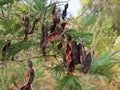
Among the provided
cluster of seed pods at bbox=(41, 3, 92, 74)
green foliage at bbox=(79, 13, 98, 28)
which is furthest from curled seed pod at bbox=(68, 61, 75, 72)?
green foliage at bbox=(79, 13, 98, 28)

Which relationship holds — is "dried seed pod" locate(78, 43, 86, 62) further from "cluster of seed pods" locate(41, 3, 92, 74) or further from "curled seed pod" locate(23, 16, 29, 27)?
"curled seed pod" locate(23, 16, 29, 27)

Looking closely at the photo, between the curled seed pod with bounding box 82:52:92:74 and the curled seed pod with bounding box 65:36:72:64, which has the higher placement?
the curled seed pod with bounding box 65:36:72:64

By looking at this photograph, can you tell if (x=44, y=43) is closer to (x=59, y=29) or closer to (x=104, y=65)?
(x=59, y=29)

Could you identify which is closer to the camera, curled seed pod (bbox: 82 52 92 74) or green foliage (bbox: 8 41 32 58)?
curled seed pod (bbox: 82 52 92 74)

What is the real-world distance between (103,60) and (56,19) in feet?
0.68

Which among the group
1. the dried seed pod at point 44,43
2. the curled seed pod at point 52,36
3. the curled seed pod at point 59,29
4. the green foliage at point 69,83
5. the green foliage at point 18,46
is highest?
the curled seed pod at point 59,29

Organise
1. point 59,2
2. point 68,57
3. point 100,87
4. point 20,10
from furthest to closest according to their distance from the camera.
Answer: point 100,87
point 20,10
point 59,2
point 68,57

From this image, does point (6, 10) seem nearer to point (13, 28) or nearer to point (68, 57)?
point (13, 28)

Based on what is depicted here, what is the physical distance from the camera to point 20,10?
1.30m

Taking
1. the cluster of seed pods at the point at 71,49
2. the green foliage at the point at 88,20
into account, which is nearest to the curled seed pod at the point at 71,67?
the cluster of seed pods at the point at 71,49

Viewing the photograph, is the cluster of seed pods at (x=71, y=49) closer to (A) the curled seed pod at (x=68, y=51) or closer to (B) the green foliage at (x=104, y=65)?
(A) the curled seed pod at (x=68, y=51)

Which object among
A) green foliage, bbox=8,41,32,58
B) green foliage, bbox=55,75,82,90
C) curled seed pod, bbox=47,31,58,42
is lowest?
green foliage, bbox=55,75,82,90

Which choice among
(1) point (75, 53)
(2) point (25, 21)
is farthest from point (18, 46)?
(1) point (75, 53)

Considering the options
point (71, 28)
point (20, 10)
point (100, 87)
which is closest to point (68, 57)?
point (71, 28)
